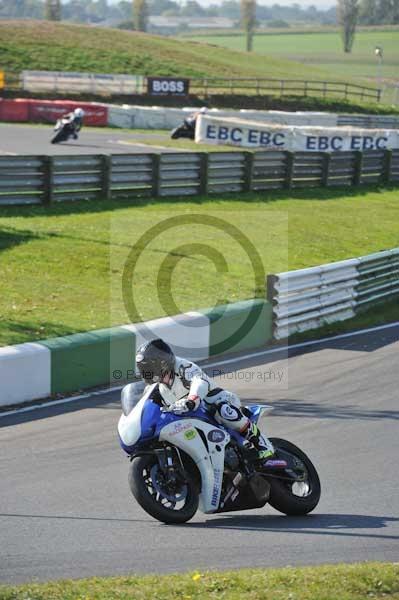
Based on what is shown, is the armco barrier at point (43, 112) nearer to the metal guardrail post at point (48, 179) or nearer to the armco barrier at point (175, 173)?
the armco barrier at point (175, 173)

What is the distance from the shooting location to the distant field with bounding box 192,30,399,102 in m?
98.0

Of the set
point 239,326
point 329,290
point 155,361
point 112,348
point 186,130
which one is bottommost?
point 239,326

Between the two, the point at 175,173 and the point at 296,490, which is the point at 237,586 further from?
the point at 175,173

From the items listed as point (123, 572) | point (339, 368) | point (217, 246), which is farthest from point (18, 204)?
point (123, 572)

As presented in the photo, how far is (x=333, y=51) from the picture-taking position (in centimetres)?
12606

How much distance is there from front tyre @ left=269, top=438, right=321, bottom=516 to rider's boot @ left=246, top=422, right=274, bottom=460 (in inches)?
7.7

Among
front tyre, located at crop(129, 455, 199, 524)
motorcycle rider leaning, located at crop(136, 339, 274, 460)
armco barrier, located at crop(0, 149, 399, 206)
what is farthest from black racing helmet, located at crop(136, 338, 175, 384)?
armco barrier, located at crop(0, 149, 399, 206)

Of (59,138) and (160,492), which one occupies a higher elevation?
(160,492)

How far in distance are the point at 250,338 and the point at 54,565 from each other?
8.55m

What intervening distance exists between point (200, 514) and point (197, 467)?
2.00ft

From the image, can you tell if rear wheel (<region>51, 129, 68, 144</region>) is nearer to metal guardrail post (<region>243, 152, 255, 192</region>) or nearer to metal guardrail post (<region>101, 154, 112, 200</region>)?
metal guardrail post (<region>243, 152, 255, 192</region>)

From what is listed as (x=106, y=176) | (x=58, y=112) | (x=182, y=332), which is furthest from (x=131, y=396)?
(x=58, y=112)

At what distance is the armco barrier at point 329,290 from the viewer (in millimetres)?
15812

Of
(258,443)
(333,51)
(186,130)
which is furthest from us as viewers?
(333,51)
